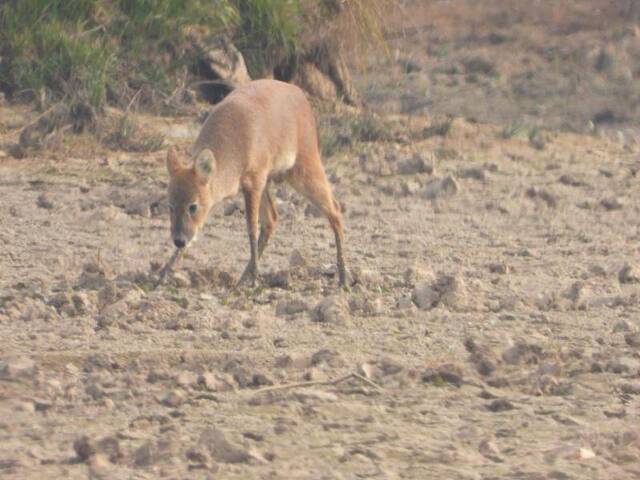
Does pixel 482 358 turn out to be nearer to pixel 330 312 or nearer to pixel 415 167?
pixel 330 312

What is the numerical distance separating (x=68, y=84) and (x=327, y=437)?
320 inches

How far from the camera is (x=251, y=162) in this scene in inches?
385

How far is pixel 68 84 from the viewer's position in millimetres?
14031

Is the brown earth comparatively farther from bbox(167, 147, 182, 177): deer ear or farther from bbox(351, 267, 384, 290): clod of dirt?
bbox(167, 147, 182, 177): deer ear

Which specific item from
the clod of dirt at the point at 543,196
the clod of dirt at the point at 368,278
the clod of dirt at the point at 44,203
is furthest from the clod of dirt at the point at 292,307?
the clod of dirt at the point at 543,196

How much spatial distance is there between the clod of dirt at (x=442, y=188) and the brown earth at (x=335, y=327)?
2 cm

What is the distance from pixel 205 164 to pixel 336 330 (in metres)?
1.62

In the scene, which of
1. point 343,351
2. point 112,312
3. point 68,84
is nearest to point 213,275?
point 112,312

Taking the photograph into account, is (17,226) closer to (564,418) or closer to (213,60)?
(213,60)

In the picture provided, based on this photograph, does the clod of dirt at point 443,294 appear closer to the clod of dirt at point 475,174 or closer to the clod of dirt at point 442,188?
the clod of dirt at point 442,188

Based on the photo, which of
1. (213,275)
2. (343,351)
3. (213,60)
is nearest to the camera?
(343,351)

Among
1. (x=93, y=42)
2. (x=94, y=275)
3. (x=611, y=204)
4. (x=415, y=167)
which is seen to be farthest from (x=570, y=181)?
(x=94, y=275)

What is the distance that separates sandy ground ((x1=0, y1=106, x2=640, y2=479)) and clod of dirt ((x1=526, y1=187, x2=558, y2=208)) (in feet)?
0.09

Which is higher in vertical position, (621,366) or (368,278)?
(621,366)
